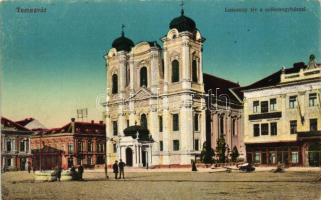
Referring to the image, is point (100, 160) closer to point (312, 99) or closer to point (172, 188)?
point (172, 188)

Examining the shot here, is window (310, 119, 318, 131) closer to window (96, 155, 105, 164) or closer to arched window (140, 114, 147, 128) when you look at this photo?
arched window (140, 114, 147, 128)

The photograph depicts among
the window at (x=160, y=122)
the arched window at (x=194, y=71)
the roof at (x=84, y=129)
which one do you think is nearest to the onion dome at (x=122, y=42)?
the roof at (x=84, y=129)

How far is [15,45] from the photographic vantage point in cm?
1331

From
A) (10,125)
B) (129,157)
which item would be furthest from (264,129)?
(10,125)

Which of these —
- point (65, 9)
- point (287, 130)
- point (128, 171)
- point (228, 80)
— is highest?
point (65, 9)

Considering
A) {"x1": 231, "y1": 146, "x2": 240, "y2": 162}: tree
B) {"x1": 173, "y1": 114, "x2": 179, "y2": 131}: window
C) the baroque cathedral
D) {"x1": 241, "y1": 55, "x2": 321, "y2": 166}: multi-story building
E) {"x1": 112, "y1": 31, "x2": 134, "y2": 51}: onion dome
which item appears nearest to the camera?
{"x1": 112, "y1": 31, "x2": 134, "y2": 51}: onion dome

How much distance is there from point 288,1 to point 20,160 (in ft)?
29.1

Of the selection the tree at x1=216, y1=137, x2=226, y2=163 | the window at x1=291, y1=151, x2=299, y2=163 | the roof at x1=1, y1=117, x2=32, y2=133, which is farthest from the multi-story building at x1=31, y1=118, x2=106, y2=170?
the window at x1=291, y1=151, x2=299, y2=163

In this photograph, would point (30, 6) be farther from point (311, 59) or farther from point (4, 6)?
point (311, 59)

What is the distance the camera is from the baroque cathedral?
19.0 m

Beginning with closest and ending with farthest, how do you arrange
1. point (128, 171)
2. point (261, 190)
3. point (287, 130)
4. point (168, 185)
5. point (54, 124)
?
1. point (261, 190)
2. point (168, 185)
3. point (54, 124)
4. point (287, 130)
5. point (128, 171)

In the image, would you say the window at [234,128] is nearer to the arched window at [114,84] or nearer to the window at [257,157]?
the window at [257,157]

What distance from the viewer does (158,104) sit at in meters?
20.9

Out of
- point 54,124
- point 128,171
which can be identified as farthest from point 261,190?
point 128,171
